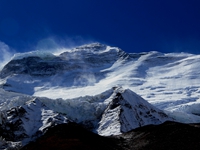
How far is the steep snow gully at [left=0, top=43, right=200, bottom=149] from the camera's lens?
57562 millimetres


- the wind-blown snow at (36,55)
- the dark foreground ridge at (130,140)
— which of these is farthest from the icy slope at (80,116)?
the wind-blown snow at (36,55)

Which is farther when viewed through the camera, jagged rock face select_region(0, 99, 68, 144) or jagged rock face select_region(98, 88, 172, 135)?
jagged rock face select_region(98, 88, 172, 135)

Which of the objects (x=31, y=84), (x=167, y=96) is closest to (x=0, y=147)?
(x=167, y=96)

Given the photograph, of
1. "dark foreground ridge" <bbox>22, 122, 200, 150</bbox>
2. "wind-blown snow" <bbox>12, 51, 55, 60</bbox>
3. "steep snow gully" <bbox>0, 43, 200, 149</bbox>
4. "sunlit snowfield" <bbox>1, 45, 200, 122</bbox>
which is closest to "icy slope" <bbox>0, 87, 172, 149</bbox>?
"steep snow gully" <bbox>0, 43, 200, 149</bbox>

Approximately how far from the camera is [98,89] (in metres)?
126

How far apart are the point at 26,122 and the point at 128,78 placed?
83668 mm

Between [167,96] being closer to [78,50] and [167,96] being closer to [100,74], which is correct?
[100,74]

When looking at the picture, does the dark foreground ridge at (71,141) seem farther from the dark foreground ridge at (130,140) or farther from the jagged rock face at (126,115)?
the jagged rock face at (126,115)

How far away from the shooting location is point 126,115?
204 feet

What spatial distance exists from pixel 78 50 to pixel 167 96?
8912cm

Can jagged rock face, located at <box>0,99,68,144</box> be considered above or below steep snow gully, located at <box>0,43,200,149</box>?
below

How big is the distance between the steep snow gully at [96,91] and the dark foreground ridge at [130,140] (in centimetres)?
635

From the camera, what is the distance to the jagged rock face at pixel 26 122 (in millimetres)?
52594

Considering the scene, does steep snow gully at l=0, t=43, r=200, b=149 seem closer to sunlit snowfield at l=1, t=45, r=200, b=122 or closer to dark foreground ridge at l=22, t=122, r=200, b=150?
sunlit snowfield at l=1, t=45, r=200, b=122
